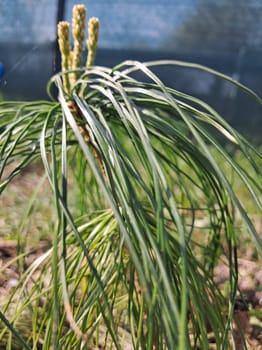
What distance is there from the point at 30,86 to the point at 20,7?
92 cm

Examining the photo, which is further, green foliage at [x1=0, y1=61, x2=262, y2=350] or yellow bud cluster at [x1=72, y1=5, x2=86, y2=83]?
yellow bud cluster at [x1=72, y1=5, x2=86, y2=83]

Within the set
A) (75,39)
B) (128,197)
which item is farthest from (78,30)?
(128,197)

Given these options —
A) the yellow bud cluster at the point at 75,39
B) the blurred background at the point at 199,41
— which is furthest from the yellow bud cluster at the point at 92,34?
the blurred background at the point at 199,41

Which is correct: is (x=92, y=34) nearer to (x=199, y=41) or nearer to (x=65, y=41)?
(x=65, y=41)

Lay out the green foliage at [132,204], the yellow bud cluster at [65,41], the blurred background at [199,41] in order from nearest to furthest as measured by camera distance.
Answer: the green foliage at [132,204] < the yellow bud cluster at [65,41] < the blurred background at [199,41]

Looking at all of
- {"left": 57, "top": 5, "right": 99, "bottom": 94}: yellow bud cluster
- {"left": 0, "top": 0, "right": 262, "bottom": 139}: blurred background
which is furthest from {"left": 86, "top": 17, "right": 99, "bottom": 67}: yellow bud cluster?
{"left": 0, "top": 0, "right": 262, "bottom": 139}: blurred background

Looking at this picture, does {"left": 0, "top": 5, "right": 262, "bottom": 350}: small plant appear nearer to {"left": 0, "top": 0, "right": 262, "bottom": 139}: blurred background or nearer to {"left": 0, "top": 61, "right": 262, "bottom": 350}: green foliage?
{"left": 0, "top": 61, "right": 262, "bottom": 350}: green foliage

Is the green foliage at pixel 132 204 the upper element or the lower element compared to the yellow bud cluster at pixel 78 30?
lower

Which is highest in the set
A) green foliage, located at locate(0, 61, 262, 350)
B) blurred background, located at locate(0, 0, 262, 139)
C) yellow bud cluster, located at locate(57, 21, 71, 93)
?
blurred background, located at locate(0, 0, 262, 139)

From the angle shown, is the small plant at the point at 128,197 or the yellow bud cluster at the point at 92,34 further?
the yellow bud cluster at the point at 92,34

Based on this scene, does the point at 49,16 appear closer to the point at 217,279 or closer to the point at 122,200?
the point at 217,279

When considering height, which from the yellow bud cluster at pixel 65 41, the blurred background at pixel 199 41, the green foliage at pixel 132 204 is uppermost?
the blurred background at pixel 199 41

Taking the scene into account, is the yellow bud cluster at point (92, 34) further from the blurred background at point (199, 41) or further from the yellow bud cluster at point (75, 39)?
the blurred background at point (199, 41)

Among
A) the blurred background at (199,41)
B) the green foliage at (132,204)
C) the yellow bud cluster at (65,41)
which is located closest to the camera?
the green foliage at (132,204)
